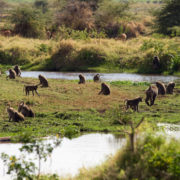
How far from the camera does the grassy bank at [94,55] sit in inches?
1335

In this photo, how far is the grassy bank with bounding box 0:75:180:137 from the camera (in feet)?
47.9

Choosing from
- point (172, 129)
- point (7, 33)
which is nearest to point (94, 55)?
point (7, 33)

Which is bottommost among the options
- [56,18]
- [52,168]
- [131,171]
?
[52,168]

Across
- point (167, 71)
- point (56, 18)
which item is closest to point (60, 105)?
point (167, 71)

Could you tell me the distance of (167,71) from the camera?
3284 cm

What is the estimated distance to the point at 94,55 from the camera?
36469mm

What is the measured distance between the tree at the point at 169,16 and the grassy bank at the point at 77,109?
887 inches

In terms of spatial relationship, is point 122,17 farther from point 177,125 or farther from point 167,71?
point 177,125

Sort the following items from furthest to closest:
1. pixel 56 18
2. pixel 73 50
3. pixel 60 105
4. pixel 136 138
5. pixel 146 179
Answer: pixel 56 18
pixel 73 50
pixel 60 105
pixel 136 138
pixel 146 179

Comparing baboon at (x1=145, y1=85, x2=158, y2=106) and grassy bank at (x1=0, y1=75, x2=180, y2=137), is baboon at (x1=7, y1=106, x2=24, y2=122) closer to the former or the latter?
grassy bank at (x1=0, y1=75, x2=180, y2=137)

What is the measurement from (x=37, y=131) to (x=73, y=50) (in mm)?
23556

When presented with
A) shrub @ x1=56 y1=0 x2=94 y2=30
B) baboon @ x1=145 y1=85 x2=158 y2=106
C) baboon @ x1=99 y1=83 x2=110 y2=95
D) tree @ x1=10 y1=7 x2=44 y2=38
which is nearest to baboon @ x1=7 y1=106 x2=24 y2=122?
baboon @ x1=145 y1=85 x2=158 y2=106

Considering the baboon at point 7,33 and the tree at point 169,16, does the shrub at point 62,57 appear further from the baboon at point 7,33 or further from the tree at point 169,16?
the baboon at point 7,33

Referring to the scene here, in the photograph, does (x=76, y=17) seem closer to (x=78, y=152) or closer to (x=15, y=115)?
(x=15, y=115)
